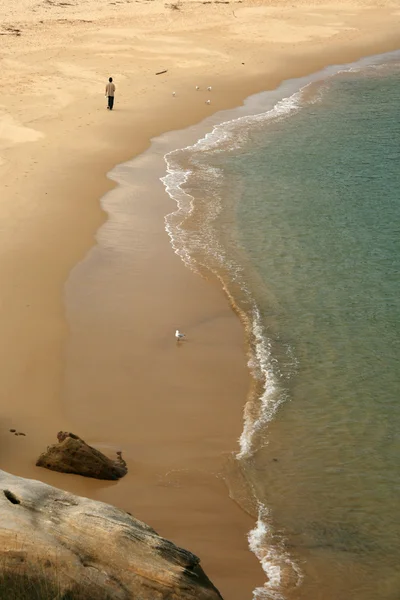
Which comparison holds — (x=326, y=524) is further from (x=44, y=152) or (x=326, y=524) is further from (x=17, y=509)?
(x=44, y=152)

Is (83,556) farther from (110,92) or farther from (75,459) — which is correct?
(110,92)

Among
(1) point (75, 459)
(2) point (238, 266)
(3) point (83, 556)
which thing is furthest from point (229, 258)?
(3) point (83, 556)

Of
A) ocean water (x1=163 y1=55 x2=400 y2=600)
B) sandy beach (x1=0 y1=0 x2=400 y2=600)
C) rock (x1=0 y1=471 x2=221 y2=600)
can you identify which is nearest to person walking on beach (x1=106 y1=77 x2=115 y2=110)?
sandy beach (x1=0 y1=0 x2=400 y2=600)

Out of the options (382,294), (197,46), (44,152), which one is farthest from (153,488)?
(197,46)

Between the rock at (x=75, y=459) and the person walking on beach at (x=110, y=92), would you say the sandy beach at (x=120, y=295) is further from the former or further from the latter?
the person walking on beach at (x=110, y=92)

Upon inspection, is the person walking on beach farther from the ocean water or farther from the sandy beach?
the ocean water

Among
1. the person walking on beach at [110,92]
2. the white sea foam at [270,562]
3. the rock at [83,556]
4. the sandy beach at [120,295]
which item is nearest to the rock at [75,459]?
the sandy beach at [120,295]
